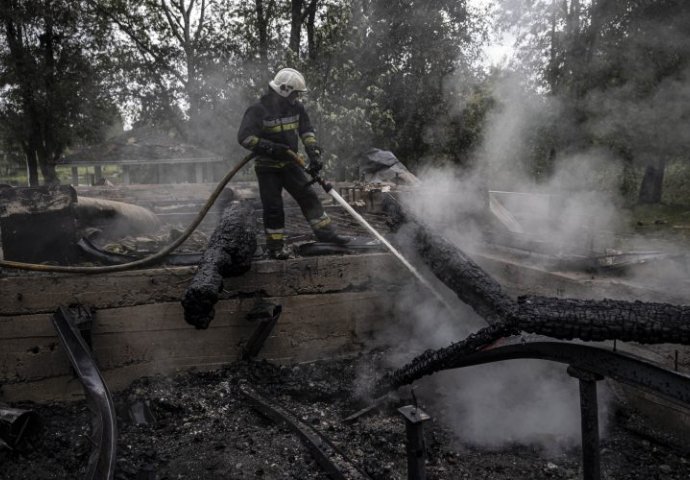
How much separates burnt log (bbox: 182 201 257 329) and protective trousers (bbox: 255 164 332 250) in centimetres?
23

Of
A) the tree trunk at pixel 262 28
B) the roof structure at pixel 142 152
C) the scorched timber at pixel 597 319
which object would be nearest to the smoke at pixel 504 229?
the scorched timber at pixel 597 319

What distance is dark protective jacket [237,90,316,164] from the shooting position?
5141 mm

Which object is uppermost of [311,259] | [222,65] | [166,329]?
[222,65]

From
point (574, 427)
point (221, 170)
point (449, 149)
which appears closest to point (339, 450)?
point (574, 427)

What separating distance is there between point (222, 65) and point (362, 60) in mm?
7585

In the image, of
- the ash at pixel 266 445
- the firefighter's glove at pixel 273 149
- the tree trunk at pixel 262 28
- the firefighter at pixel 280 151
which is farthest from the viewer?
the tree trunk at pixel 262 28

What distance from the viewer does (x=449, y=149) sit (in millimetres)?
15656

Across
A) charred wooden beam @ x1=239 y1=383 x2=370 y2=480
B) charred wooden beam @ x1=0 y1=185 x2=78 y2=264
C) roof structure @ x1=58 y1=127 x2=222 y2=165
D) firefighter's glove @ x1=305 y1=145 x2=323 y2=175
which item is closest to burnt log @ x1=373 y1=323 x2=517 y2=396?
charred wooden beam @ x1=239 y1=383 x2=370 y2=480

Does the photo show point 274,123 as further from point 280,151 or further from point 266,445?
point 266,445

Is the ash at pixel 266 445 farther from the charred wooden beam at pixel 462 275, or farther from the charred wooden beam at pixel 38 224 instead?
the charred wooden beam at pixel 38 224

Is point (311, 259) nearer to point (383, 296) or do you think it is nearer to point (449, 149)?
point (383, 296)

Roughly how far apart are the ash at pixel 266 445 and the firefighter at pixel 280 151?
5.15 ft

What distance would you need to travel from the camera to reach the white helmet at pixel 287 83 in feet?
16.9

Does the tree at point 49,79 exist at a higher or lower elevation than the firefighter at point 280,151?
higher
